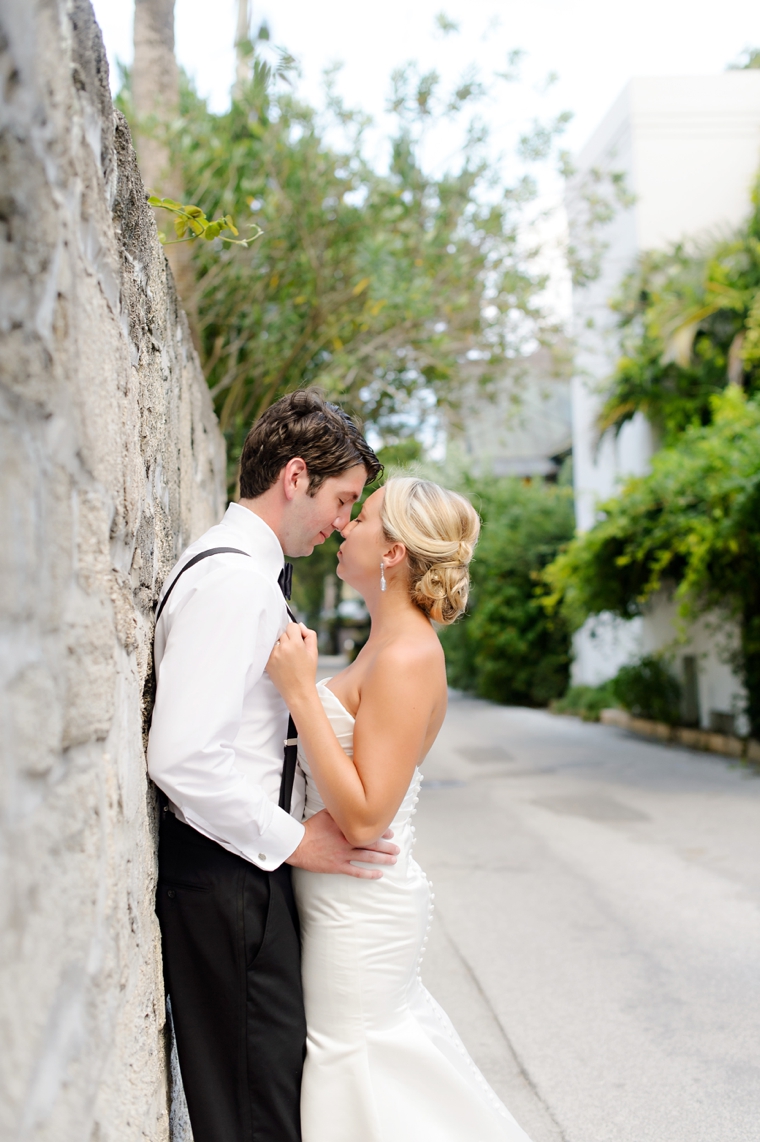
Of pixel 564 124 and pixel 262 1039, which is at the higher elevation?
pixel 564 124

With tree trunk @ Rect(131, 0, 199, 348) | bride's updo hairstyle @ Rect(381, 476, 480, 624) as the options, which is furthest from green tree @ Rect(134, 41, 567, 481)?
bride's updo hairstyle @ Rect(381, 476, 480, 624)

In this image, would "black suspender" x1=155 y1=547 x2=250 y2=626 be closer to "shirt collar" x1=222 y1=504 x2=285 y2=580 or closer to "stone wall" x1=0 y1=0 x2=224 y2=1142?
"shirt collar" x1=222 y1=504 x2=285 y2=580

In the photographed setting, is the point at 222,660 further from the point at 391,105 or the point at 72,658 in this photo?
the point at 391,105

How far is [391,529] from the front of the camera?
2469mm

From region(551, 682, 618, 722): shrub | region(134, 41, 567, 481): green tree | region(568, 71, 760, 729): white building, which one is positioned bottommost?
region(551, 682, 618, 722): shrub

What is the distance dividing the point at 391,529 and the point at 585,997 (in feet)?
10.0

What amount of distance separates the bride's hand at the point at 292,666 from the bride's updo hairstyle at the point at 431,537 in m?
0.51

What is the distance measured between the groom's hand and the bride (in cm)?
4

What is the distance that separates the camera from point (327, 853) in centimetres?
216

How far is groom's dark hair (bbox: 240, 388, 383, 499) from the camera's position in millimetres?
2268

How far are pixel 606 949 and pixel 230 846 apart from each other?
3814 millimetres

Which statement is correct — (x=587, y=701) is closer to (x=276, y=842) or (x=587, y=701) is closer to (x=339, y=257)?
(x=339, y=257)

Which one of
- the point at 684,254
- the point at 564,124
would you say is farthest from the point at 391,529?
the point at 684,254

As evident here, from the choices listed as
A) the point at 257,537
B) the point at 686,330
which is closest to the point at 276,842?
the point at 257,537
